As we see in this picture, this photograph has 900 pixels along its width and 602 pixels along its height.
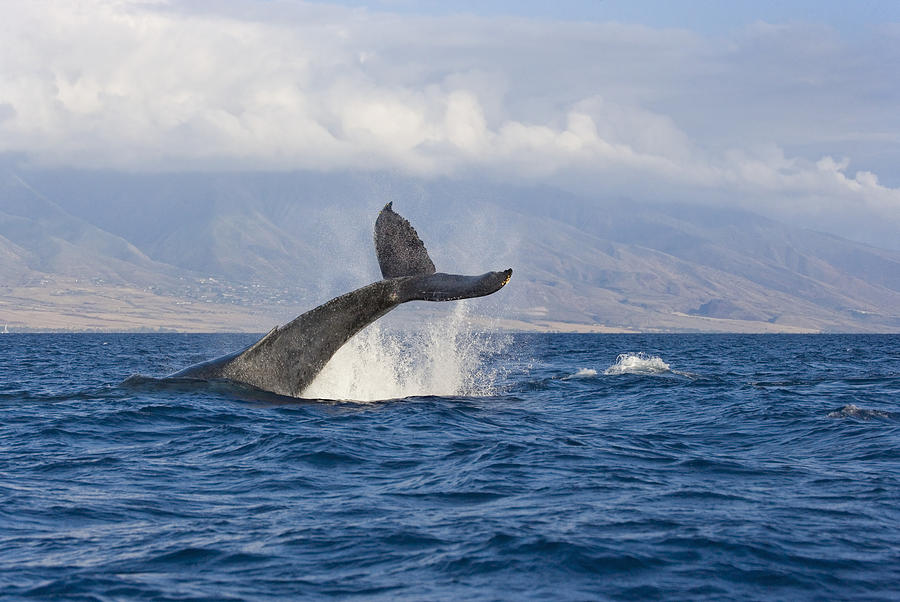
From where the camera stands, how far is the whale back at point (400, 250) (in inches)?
637

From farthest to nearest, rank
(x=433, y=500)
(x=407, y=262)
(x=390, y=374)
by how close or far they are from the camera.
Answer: (x=390, y=374), (x=407, y=262), (x=433, y=500)

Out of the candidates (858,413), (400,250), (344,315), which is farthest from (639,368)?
(400,250)

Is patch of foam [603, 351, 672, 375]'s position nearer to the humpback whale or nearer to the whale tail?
the humpback whale

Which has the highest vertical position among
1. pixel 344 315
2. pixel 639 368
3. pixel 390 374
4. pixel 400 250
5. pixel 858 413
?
pixel 400 250

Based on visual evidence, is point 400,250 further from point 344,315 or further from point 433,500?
point 433,500

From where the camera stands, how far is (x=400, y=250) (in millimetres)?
16359

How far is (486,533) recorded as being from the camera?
30.5ft

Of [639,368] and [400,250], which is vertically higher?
[400,250]

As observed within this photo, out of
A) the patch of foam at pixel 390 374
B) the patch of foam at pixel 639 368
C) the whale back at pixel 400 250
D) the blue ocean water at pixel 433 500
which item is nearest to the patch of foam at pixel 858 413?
the blue ocean water at pixel 433 500

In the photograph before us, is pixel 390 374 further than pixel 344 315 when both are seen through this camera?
Yes

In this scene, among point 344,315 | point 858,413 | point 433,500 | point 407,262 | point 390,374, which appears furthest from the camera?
point 390,374

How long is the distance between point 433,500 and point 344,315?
21.2 ft

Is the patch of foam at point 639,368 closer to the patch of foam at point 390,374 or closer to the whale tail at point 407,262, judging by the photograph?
the patch of foam at point 390,374

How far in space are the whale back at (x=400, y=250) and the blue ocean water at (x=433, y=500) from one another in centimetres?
237
